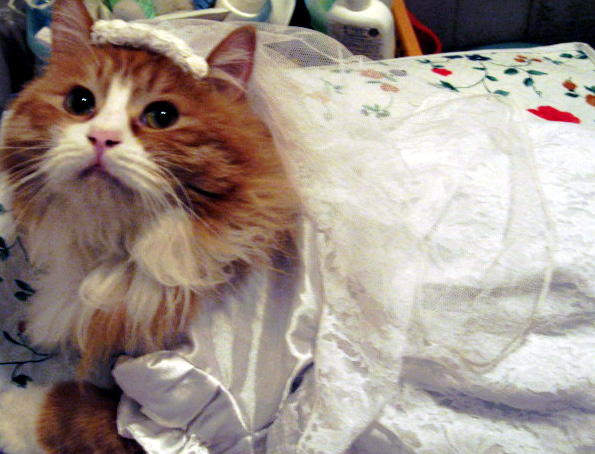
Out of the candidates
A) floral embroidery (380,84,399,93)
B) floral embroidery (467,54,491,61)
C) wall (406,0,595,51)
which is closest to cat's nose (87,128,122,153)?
floral embroidery (380,84,399,93)

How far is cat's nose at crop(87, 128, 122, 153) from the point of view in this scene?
1.36 ft

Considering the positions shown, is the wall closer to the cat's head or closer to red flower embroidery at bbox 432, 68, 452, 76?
red flower embroidery at bbox 432, 68, 452, 76

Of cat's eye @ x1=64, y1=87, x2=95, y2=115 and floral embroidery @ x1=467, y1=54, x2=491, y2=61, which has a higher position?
cat's eye @ x1=64, y1=87, x2=95, y2=115

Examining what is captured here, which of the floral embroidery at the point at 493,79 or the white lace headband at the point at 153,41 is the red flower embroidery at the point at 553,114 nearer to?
the floral embroidery at the point at 493,79

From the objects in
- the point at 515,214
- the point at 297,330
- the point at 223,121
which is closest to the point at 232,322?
the point at 297,330

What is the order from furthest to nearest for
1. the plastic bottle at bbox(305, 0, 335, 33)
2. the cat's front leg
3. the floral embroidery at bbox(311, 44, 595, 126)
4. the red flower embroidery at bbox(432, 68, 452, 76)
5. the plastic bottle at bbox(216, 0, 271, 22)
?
the plastic bottle at bbox(305, 0, 335, 33) → the plastic bottle at bbox(216, 0, 271, 22) → the red flower embroidery at bbox(432, 68, 452, 76) → the floral embroidery at bbox(311, 44, 595, 126) → the cat's front leg

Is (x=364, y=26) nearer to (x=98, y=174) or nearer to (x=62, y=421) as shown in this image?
(x=98, y=174)

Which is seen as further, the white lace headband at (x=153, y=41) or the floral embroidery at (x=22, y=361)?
the floral embroidery at (x=22, y=361)

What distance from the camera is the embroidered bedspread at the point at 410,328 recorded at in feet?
1.55

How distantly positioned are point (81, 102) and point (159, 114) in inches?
3.1

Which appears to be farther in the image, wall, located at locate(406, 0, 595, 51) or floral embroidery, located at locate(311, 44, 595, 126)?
wall, located at locate(406, 0, 595, 51)

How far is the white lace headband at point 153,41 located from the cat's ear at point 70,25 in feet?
0.09

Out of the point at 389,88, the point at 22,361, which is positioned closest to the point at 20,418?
the point at 22,361

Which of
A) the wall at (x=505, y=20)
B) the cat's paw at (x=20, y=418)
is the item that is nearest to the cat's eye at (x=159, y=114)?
the cat's paw at (x=20, y=418)
